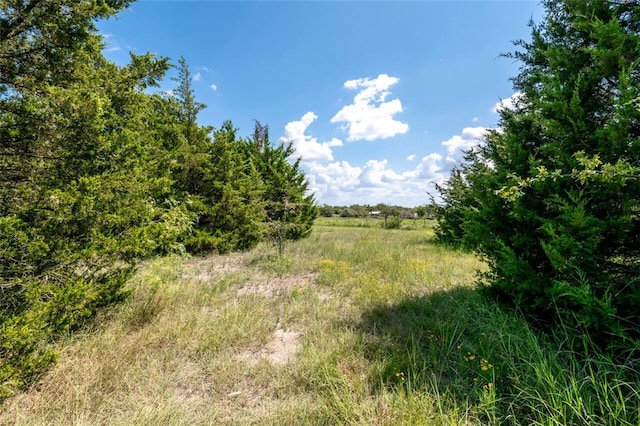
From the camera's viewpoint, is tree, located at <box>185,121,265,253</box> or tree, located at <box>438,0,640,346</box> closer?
tree, located at <box>438,0,640,346</box>

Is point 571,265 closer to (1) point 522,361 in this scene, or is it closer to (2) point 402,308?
(1) point 522,361

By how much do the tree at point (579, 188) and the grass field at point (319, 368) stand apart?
0.50 meters

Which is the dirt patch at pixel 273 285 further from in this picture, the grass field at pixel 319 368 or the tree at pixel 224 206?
the tree at pixel 224 206

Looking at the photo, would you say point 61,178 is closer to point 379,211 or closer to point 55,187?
point 55,187

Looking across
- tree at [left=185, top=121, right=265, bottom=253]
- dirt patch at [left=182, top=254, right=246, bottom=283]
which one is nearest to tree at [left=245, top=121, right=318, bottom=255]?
tree at [left=185, top=121, right=265, bottom=253]

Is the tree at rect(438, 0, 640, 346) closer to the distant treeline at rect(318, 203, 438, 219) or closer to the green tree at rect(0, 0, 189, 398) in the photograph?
the green tree at rect(0, 0, 189, 398)

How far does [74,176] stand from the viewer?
317 cm

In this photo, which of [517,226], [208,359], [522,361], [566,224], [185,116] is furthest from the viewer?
[185,116]

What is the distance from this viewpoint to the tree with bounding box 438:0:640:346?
244 cm

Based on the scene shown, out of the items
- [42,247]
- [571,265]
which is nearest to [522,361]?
[571,265]

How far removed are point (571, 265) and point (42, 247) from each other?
Answer: 559 centimetres

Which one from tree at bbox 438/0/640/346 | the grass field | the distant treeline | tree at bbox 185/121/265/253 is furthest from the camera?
the distant treeline

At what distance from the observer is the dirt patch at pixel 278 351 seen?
3088mm

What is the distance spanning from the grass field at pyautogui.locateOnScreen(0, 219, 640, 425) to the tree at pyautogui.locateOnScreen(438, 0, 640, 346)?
0.50 meters
